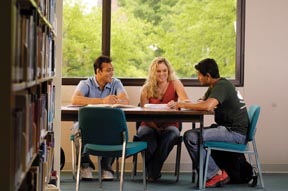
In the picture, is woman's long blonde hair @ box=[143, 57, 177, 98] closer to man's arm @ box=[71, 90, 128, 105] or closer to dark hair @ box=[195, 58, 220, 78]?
man's arm @ box=[71, 90, 128, 105]

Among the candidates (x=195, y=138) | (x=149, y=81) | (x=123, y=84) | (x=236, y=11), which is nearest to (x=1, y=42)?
(x=195, y=138)

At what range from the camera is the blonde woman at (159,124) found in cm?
549

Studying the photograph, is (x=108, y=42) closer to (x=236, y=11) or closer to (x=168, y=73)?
(x=168, y=73)

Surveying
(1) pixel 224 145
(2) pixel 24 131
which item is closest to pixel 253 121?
(1) pixel 224 145

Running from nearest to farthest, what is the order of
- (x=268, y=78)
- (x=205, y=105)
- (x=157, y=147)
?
1. (x=205, y=105)
2. (x=157, y=147)
3. (x=268, y=78)

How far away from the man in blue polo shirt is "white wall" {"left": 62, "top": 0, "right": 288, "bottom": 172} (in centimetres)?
52

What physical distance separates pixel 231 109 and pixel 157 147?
0.82 metres

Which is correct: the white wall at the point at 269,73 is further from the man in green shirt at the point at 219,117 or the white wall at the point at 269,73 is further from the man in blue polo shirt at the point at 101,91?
the man in blue polo shirt at the point at 101,91

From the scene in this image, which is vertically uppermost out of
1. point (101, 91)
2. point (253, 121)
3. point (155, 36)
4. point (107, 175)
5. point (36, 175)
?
point (155, 36)

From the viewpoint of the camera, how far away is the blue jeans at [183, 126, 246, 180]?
16.8 feet

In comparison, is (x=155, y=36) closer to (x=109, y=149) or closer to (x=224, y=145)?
(x=224, y=145)

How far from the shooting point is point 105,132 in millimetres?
4605

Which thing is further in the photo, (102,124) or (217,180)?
(217,180)

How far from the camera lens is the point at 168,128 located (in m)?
5.60
